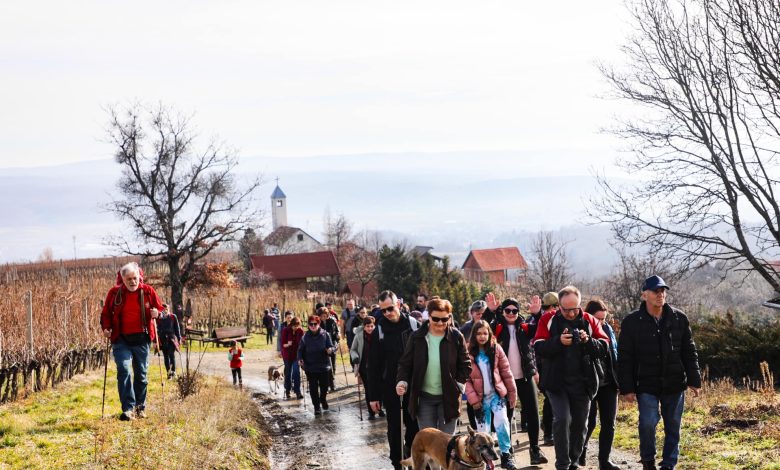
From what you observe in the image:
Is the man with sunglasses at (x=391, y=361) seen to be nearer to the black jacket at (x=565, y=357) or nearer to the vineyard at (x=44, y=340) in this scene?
the black jacket at (x=565, y=357)

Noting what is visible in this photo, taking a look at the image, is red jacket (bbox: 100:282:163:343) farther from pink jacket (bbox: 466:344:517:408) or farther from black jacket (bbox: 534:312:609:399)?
black jacket (bbox: 534:312:609:399)

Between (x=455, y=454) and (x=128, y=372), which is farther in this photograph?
(x=128, y=372)

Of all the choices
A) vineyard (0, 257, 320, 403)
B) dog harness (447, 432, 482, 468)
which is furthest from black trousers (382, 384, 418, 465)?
vineyard (0, 257, 320, 403)

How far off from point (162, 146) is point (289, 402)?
36786mm

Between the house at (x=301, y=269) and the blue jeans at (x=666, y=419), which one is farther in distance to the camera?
the house at (x=301, y=269)

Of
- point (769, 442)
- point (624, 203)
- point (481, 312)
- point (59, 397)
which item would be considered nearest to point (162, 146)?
point (624, 203)

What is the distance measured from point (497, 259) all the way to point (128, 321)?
12574cm

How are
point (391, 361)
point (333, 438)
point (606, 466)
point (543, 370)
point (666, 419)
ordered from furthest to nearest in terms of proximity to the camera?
point (333, 438), point (391, 361), point (606, 466), point (543, 370), point (666, 419)

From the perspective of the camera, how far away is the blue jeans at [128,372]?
1066cm

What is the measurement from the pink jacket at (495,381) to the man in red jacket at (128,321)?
14.2 ft

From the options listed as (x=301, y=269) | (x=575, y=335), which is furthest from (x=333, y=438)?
(x=301, y=269)

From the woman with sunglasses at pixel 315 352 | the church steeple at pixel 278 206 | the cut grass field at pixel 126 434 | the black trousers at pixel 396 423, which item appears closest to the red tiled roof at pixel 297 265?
the woman with sunglasses at pixel 315 352

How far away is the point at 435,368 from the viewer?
8438 millimetres

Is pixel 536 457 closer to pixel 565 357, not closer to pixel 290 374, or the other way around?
pixel 565 357
